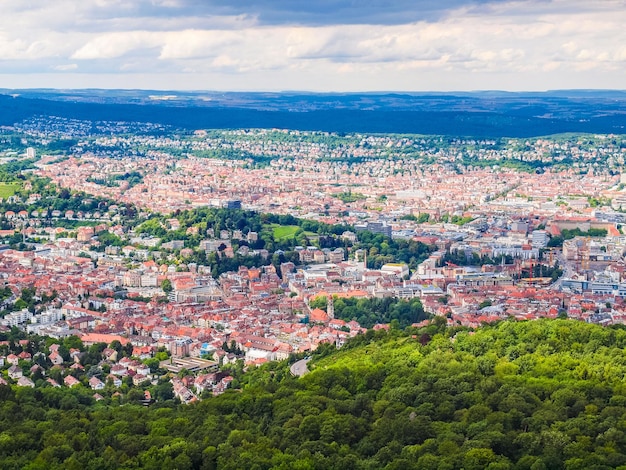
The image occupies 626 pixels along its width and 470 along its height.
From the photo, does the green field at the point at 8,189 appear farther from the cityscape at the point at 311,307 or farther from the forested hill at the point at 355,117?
the forested hill at the point at 355,117

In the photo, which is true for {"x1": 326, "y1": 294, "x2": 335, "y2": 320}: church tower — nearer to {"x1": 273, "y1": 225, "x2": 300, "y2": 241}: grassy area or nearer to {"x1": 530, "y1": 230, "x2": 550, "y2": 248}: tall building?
{"x1": 273, "y1": 225, "x2": 300, "y2": 241}: grassy area

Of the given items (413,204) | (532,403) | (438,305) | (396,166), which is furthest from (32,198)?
(532,403)

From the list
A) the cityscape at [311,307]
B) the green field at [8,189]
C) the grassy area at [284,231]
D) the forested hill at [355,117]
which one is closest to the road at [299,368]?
the cityscape at [311,307]

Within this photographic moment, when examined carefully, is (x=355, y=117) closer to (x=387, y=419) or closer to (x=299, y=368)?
(x=299, y=368)

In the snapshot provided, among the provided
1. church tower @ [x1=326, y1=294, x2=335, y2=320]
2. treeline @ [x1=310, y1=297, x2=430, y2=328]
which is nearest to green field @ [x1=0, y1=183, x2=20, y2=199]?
church tower @ [x1=326, y1=294, x2=335, y2=320]

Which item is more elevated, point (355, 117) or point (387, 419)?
point (387, 419)

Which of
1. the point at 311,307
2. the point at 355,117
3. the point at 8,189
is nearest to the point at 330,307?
the point at 311,307
